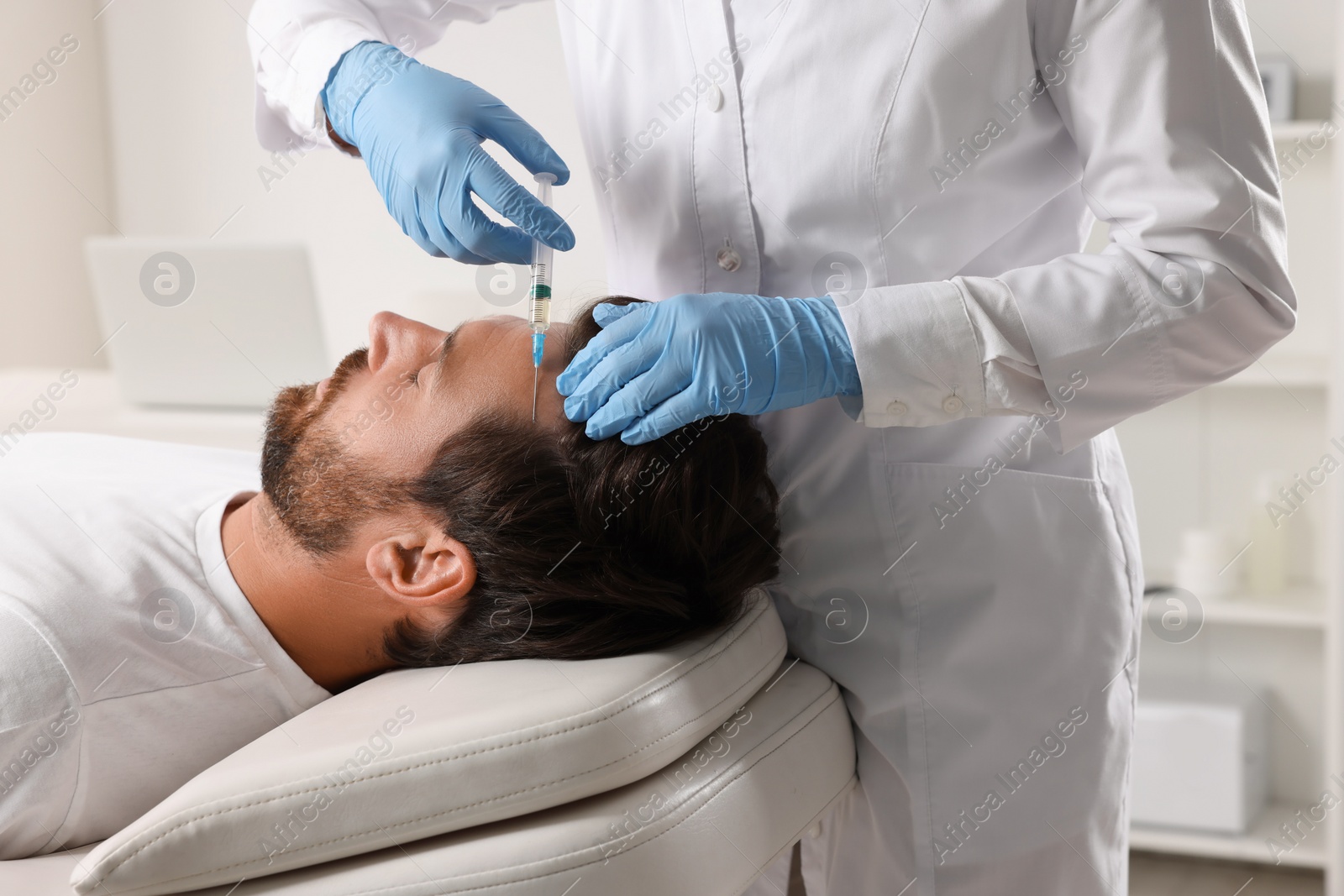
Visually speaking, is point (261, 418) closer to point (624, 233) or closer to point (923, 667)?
point (624, 233)

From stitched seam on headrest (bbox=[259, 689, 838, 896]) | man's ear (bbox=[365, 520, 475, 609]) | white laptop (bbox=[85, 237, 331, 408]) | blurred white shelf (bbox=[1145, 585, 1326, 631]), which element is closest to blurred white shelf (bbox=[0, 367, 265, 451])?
white laptop (bbox=[85, 237, 331, 408])

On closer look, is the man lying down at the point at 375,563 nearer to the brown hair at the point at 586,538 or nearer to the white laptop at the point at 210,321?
the brown hair at the point at 586,538

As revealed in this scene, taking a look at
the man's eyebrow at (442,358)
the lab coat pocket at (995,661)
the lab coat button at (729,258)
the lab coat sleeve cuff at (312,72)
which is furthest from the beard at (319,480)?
the lab coat pocket at (995,661)

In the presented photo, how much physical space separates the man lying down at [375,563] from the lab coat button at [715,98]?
28 cm

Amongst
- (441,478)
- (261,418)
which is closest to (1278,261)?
(441,478)

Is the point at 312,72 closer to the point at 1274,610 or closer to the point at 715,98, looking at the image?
the point at 715,98

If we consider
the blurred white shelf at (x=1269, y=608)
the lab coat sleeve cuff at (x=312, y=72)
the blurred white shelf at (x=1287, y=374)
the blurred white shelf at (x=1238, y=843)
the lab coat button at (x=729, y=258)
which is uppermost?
the lab coat sleeve cuff at (x=312, y=72)

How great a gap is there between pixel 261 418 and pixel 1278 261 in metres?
2.07

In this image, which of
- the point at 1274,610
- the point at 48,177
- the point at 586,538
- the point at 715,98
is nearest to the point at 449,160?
the point at 715,98

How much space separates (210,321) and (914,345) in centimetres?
185

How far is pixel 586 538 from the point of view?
3.66 ft

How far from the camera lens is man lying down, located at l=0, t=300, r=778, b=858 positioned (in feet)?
3.41

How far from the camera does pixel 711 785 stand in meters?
0.95

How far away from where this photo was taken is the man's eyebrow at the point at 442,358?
1211mm
